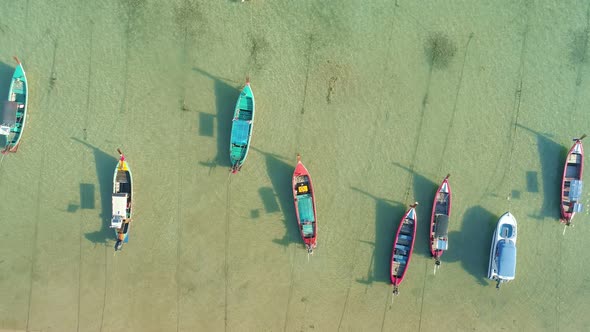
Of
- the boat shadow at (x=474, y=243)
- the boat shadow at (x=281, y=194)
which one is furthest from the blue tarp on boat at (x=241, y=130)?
the boat shadow at (x=474, y=243)

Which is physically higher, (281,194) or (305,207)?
(281,194)

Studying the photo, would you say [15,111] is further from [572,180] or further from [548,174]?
[572,180]

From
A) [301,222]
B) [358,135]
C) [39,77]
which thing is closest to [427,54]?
[358,135]

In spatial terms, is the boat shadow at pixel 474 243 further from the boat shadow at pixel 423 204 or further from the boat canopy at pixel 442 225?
the boat shadow at pixel 423 204

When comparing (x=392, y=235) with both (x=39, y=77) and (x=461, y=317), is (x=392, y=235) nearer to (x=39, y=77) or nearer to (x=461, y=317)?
(x=461, y=317)

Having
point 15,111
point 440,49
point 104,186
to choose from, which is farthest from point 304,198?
point 15,111

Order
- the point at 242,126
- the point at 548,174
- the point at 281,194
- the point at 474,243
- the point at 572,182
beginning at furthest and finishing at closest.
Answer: the point at 281,194, the point at 474,243, the point at 548,174, the point at 242,126, the point at 572,182

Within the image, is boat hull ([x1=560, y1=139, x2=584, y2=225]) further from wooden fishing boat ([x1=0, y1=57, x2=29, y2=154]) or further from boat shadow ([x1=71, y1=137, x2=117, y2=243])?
wooden fishing boat ([x1=0, y1=57, x2=29, y2=154])

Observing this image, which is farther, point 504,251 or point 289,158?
point 289,158
